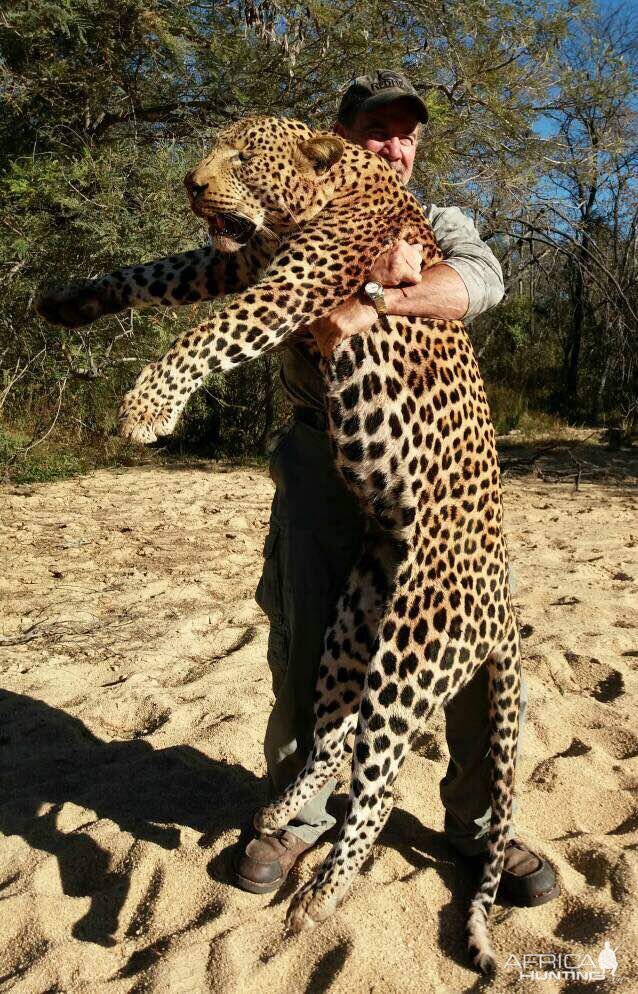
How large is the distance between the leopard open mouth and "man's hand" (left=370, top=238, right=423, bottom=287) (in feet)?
1.24

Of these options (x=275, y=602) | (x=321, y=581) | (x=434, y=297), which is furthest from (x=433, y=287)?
(x=275, y=602)

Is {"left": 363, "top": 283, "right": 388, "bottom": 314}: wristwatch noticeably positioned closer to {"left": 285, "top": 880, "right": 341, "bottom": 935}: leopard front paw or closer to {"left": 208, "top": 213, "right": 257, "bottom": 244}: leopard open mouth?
{"left": 208, "top": 213, "right": 257, "bottom": 244}: leopard open mouth

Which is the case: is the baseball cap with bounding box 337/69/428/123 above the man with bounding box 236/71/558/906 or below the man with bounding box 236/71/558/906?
above

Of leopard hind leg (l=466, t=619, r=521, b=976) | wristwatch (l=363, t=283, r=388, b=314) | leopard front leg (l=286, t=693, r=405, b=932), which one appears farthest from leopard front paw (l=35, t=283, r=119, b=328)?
leopard hind leg (l=466, t=619, r=521, b=976)

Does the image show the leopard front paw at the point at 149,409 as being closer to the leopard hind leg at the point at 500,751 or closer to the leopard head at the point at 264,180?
the leopard head at the point at 264,180

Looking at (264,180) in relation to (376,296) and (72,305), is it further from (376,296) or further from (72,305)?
(72,305)

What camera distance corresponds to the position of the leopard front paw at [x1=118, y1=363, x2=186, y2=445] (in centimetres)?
196

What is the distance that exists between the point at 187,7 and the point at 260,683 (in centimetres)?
542

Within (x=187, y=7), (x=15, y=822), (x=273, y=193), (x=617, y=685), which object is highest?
(x=187, y=7)

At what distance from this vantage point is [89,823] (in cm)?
311

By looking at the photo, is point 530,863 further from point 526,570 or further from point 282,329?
point 526,570

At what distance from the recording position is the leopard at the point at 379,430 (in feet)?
7.46

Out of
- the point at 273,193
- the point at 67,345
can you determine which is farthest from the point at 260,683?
the point at 67,345

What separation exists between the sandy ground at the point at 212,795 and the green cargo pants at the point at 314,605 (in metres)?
0.27
